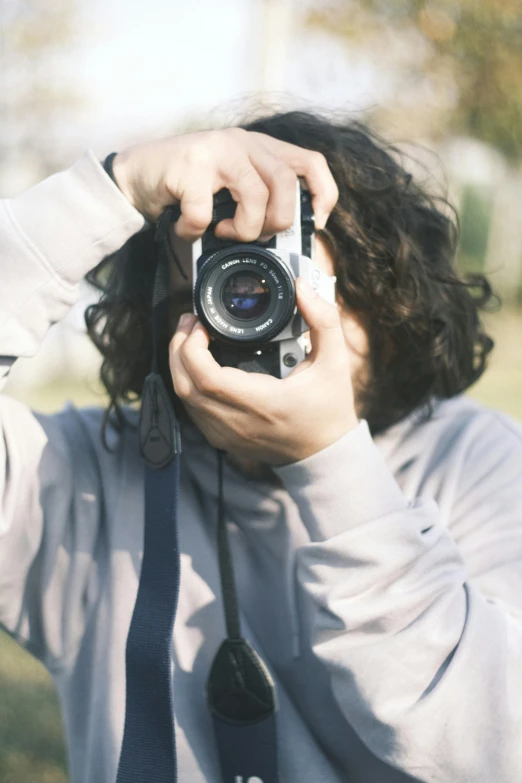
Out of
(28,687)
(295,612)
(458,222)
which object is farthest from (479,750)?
(28,687)

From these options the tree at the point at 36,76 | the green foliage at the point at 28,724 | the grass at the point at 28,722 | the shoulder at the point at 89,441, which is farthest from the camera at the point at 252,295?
the tree at the point at 36,76

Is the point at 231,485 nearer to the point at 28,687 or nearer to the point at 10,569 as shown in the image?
the point at 10,569

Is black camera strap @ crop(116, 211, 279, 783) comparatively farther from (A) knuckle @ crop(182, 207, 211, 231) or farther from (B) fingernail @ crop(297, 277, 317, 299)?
(B) fingernail @ crop(297, 277, 317, 299)

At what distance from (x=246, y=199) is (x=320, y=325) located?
18 centimetres

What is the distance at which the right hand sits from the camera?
43.3 inches

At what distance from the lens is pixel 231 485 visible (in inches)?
50.1

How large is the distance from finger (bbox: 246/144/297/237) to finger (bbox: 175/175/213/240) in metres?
0.07

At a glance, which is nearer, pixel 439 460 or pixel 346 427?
pixel 346 427

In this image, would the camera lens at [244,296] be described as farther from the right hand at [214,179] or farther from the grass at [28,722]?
the grass at [28,722]

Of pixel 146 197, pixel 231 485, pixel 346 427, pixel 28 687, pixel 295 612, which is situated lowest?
pixel 28 687

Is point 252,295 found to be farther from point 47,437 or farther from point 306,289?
point 47,437

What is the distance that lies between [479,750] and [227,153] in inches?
29.5

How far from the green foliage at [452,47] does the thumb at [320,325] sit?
758 centimetres

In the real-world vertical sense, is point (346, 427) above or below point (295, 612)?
above
